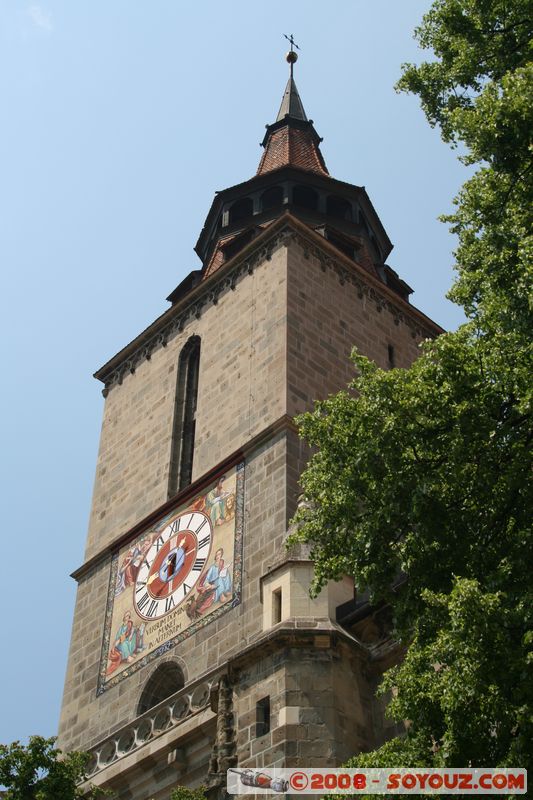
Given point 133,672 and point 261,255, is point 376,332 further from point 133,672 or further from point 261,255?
point 133,672

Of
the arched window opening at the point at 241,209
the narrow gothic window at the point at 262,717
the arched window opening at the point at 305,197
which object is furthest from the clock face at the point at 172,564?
the arched window opening at the point at 305,197

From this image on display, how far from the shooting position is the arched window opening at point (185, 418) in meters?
23.9

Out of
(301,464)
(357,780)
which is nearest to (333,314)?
(301,464)

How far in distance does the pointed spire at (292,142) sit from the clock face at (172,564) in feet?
39.0

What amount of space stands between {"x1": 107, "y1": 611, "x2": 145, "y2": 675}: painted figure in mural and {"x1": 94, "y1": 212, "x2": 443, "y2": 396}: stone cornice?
24.8 feet

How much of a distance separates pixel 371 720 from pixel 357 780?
5.27 meters

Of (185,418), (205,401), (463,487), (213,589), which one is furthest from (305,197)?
(463,487)

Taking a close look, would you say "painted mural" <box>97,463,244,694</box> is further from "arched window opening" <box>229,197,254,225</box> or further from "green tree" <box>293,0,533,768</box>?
"arched window opening" <box>229,197,254,225</box>

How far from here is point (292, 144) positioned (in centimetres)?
3388

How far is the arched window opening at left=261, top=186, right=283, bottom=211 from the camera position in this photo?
30041 mm

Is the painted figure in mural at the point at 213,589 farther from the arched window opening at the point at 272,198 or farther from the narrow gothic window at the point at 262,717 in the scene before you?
the arched window opening at the point at 272,198

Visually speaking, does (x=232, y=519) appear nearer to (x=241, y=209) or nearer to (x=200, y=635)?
(x=200, y=635)

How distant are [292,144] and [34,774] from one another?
22390 mm

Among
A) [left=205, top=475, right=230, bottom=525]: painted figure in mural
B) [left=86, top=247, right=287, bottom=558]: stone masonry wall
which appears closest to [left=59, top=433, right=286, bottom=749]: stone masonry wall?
[left=205, top=475, right=230, bottom=525]: painted figure in mural
